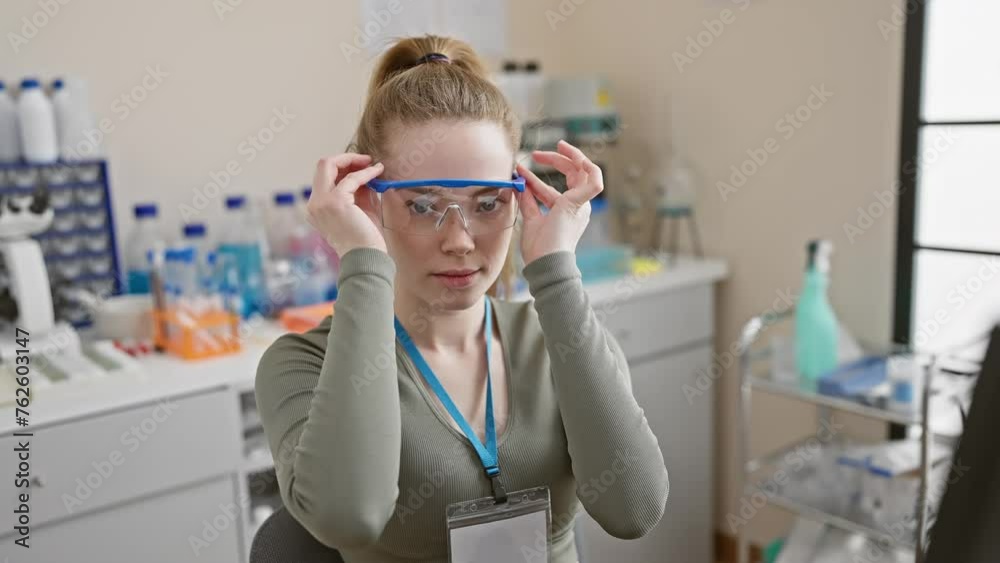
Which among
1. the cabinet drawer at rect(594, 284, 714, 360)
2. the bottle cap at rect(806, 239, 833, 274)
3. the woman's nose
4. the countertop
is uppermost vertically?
the woman's nose

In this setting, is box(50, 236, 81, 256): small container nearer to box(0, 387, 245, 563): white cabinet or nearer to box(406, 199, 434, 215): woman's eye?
box(0, 387, 245, 563): white cabinet

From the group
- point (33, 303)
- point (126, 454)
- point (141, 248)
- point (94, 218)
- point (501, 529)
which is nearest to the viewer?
point (501, 529)

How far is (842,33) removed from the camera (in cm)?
229

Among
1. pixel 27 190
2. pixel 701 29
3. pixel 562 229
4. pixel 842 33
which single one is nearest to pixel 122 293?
pixel 27 190

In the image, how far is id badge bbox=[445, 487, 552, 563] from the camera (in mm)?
1098

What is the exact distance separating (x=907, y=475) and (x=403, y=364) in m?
1.53

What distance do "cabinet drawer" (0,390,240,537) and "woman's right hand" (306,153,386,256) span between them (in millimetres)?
731

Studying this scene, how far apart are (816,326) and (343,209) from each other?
57.8 inches

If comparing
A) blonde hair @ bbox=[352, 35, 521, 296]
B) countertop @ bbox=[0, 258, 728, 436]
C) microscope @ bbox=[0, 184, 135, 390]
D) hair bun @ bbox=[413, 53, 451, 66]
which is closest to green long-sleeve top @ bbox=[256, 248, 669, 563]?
blonde hair @ bbox=[352, 35, 521, 296]

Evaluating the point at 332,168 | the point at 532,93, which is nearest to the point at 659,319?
the point at 532,93

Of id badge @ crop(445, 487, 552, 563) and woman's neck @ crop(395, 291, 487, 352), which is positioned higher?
woman's neck @ crop(395, 291, 487, 352)

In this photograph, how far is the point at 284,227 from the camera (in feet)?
7.68

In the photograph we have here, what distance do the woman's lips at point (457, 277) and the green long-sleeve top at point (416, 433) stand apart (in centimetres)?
8

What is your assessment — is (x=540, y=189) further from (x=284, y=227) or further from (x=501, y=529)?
(x=284, y=227)
